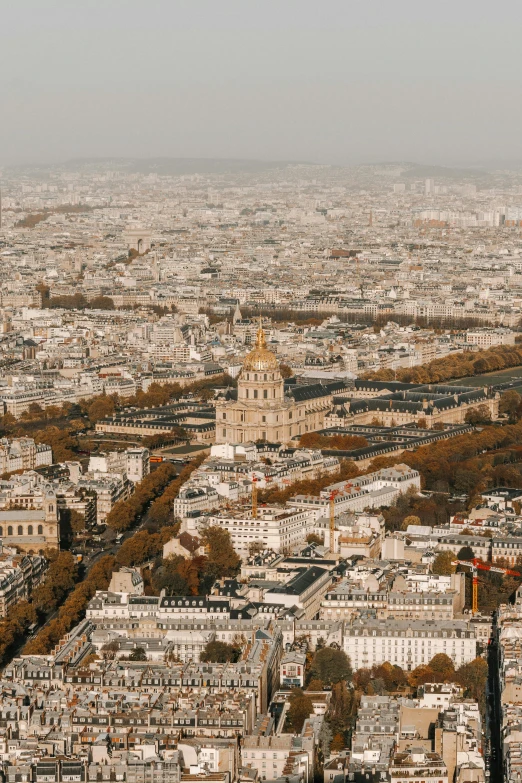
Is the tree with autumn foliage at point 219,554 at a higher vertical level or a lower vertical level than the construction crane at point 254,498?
lower

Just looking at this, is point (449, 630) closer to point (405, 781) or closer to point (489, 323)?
point (405, 781)

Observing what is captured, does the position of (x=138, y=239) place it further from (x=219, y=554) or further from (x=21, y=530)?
(x=219, y=554)

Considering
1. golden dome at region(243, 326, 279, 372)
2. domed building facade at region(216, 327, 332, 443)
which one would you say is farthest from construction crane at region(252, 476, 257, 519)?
golden dome at region(243, 326, 279, 372)

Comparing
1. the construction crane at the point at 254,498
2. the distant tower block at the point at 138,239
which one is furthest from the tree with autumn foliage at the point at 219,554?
the distant tower block at the point at 138,239

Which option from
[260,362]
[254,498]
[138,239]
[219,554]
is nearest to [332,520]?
[254,498]

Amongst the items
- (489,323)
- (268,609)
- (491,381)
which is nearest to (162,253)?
(489,323)

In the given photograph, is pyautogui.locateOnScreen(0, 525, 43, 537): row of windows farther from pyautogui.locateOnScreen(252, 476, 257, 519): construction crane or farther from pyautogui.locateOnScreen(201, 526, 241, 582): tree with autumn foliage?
pyautogui.locateOnScreen(252, 476, 257, 519): construction crane

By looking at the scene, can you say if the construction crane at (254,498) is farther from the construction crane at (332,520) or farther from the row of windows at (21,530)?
the row of windows at (21,530)
